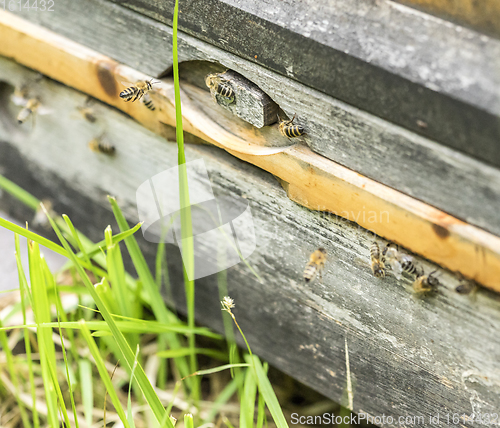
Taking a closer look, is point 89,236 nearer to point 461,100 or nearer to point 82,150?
point 82,150

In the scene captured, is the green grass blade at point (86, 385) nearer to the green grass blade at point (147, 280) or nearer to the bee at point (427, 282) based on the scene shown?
the green grass blade at point (147, 280)

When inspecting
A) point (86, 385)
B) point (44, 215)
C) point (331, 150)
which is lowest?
point (86, 385)

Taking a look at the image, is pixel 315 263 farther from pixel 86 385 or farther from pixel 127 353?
pixel 86 385

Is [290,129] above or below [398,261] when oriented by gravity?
above

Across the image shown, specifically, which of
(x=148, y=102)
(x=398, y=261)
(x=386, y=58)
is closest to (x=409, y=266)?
(x=398, y=261)

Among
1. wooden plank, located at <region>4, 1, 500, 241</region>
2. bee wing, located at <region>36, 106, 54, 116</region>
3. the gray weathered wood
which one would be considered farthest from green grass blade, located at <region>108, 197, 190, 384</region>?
bee wing, located at <region>36, 106, 54, 116</region>

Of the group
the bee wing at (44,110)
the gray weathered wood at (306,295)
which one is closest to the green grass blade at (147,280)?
the gray weathered wood at (306,295)
